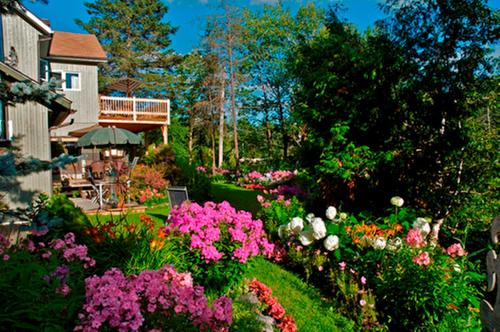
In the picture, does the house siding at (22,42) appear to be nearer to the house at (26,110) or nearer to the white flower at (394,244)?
the house at (26,110)

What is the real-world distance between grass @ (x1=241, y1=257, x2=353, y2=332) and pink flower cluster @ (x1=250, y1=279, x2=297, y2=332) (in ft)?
0.59

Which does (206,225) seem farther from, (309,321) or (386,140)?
(386,140)

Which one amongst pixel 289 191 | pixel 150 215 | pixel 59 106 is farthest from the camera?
pixel 150 215

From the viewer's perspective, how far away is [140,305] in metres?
1.84

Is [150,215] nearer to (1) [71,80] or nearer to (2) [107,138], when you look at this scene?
(2) [107,138]

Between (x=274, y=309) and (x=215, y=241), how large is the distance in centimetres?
98

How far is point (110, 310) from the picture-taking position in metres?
1.65

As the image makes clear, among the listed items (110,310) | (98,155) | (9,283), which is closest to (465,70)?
(110,310)

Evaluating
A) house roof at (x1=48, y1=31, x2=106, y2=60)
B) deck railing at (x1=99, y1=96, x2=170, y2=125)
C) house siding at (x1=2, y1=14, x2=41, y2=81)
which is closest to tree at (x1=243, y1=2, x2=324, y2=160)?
deck railing at (x1=99, y1=96, x2=170, y2=125)

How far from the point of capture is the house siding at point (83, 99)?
17609 mm

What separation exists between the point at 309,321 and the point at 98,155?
1854cm

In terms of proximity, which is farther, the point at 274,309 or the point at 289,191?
the point at 289,191

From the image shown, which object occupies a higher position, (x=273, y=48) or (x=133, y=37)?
(x=133, y=37)

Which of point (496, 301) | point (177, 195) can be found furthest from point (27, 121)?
point (496, 301)
